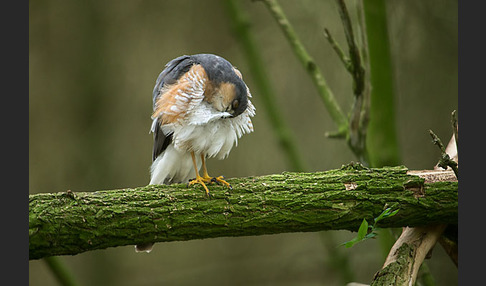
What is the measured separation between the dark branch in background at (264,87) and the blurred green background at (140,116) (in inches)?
31.0

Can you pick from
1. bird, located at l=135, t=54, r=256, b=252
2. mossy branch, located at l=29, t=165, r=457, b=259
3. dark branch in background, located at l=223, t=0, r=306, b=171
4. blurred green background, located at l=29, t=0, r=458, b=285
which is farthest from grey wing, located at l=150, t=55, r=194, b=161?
blurred green background, located at l=29, t=0, r=458, b=285

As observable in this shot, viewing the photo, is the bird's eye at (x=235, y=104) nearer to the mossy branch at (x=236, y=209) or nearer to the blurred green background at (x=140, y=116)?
the mossy branch at (x=236, y=209)

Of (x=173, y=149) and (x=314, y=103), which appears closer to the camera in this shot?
(x=173, y=149)

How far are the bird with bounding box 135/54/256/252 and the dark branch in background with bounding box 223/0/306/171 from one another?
0.93 m

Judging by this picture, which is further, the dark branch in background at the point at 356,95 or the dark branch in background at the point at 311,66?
the dark branch in background at the point at 311,66

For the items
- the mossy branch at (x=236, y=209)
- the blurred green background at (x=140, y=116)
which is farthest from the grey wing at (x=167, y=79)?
the blurred green background at (x=140, y=116)

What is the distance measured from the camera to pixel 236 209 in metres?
2.35

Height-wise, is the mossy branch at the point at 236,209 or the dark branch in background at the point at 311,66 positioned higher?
the dark branch in background at the point at 311,66

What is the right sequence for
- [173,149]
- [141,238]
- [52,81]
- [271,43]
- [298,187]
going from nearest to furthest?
[141,238] < [298,187] < [173,149] < [271,43] < [52,81]

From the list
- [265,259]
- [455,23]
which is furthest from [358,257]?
[455,23]

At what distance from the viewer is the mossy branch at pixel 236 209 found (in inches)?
83.9

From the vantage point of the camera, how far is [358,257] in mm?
4582

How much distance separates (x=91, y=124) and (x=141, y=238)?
3.38 m

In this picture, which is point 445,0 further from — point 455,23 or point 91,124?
point 91,124
